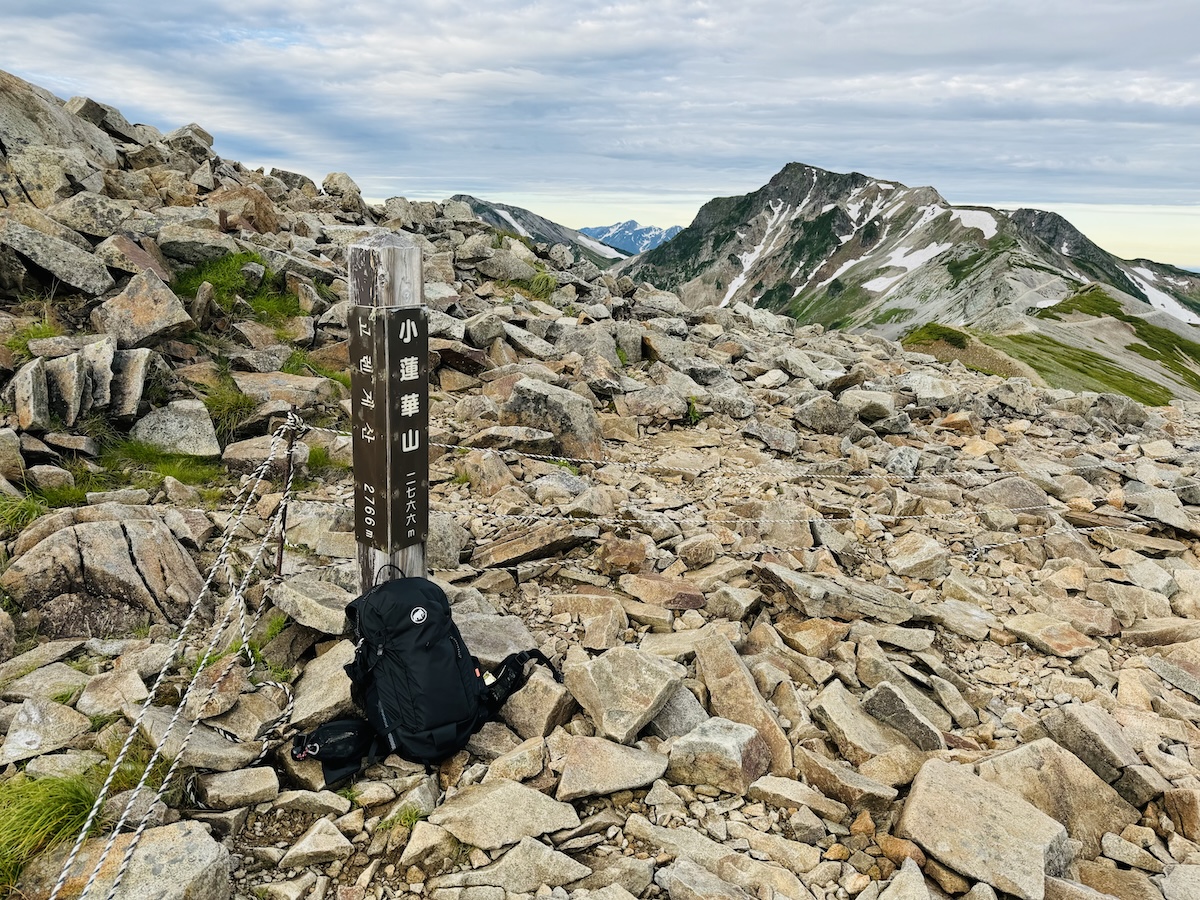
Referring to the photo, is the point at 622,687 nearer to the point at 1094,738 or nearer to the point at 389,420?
the point at 389,420

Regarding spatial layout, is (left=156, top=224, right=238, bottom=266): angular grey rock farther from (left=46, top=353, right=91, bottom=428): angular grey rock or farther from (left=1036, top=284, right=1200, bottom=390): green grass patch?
(left=1036, top=284, right=1200, bottom=390): green grass patch

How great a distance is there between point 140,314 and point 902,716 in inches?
462

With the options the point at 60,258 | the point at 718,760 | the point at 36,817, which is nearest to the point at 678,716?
the point at 718,760

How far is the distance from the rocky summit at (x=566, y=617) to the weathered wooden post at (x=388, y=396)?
0.72 meters

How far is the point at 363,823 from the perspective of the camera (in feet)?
16.1

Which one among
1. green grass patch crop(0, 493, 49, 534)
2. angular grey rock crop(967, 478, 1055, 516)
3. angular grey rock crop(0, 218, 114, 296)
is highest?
angular grey rock crop(0, 218, 114, 296)

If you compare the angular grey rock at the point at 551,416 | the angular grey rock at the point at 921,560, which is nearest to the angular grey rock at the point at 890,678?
the angular grey rock at the point at 921,560

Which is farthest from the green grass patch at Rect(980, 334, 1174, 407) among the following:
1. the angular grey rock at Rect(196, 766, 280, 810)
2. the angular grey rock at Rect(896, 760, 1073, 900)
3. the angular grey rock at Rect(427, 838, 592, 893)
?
the angular grey rock at Rect(196, 766, 280, 810)

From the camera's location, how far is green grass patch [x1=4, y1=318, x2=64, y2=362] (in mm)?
9961

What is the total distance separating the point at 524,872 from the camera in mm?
4527


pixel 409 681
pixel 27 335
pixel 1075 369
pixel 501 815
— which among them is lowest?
pixel 1075 369

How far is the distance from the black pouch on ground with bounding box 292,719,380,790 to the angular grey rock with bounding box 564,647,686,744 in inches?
65.7

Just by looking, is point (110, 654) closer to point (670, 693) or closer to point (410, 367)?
point (410, 367)

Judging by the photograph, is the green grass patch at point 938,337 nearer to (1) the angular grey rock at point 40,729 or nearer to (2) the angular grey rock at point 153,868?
(1) the angular grey rock at point 40,729
